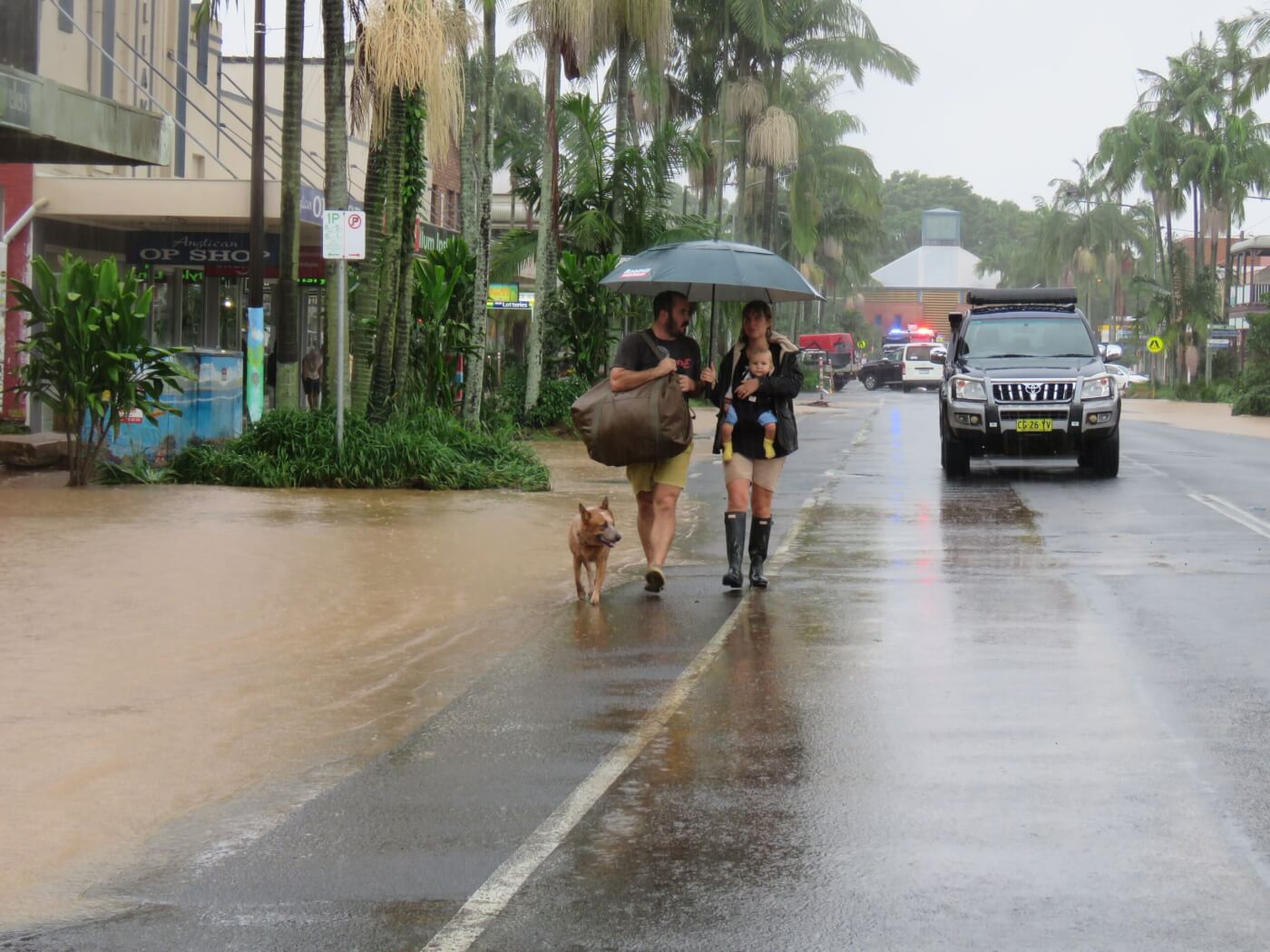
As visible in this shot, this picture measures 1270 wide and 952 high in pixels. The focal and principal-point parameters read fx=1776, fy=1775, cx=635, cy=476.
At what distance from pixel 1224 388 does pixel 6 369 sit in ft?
163

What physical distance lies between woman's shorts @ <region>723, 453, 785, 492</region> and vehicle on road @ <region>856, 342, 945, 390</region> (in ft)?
187

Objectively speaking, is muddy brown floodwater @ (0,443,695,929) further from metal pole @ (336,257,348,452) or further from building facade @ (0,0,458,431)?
building facade @ (0,0,458,431)

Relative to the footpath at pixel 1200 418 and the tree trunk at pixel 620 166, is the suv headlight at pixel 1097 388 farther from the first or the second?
the footpath at pixel 1200 418

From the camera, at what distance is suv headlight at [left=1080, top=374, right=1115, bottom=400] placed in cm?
1939

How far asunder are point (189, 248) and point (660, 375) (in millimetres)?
19824

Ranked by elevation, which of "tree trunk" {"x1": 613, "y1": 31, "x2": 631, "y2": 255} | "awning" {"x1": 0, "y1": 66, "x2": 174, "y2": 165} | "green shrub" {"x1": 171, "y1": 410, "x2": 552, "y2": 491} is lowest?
"green shrub" {"x1": 171, "y1": 410, "x2": 552, "y2": 491}

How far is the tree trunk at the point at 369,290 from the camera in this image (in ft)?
61.9

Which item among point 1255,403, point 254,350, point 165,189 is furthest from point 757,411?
point 1255,403

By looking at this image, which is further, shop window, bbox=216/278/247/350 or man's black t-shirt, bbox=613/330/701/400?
shop window, bbox=216/278/247/350

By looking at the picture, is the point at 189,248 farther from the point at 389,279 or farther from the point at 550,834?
the point at 550,834

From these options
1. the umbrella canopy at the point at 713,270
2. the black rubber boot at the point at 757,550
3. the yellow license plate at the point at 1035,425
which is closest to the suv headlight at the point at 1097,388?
the yellow license plate at the point at 1035,425

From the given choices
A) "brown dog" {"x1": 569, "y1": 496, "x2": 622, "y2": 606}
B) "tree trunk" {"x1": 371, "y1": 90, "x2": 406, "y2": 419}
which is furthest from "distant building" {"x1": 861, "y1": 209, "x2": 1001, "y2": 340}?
"brown dog" {"x1": 569, "y1": 496, "x2": 622, "y2": 606}

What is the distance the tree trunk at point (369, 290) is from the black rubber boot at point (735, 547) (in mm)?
8342

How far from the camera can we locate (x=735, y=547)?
36.6ft
